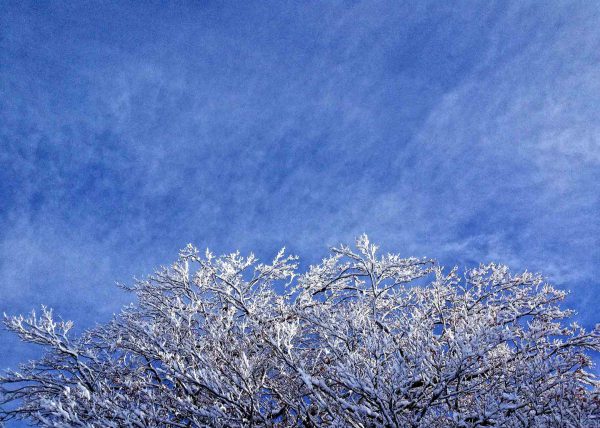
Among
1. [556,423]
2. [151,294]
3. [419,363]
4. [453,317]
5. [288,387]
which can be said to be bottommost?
[556,423]

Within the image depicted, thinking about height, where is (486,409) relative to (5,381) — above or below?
below

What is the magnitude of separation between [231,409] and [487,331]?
4.20 meters

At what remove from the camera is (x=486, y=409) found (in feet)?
18.5

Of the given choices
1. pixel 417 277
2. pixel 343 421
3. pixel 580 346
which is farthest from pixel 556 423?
pixel 417 277

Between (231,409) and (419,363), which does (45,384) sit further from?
(419,363)

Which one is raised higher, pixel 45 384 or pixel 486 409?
pixel 45 384

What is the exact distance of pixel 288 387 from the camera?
8.07m

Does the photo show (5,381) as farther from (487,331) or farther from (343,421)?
(487,331)

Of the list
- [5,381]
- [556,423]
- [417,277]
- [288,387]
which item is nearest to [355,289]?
[417,277]

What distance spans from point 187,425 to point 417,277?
22.3 ft

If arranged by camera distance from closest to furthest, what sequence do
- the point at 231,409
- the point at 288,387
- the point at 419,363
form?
the point at 419,363
the point at 231,409
the point at 288,387

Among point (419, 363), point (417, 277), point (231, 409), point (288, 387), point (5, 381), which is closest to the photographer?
point (419, 363)

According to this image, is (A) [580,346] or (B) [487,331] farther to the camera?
(A) [580,346]

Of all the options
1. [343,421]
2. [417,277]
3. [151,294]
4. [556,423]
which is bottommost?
[556,423]
